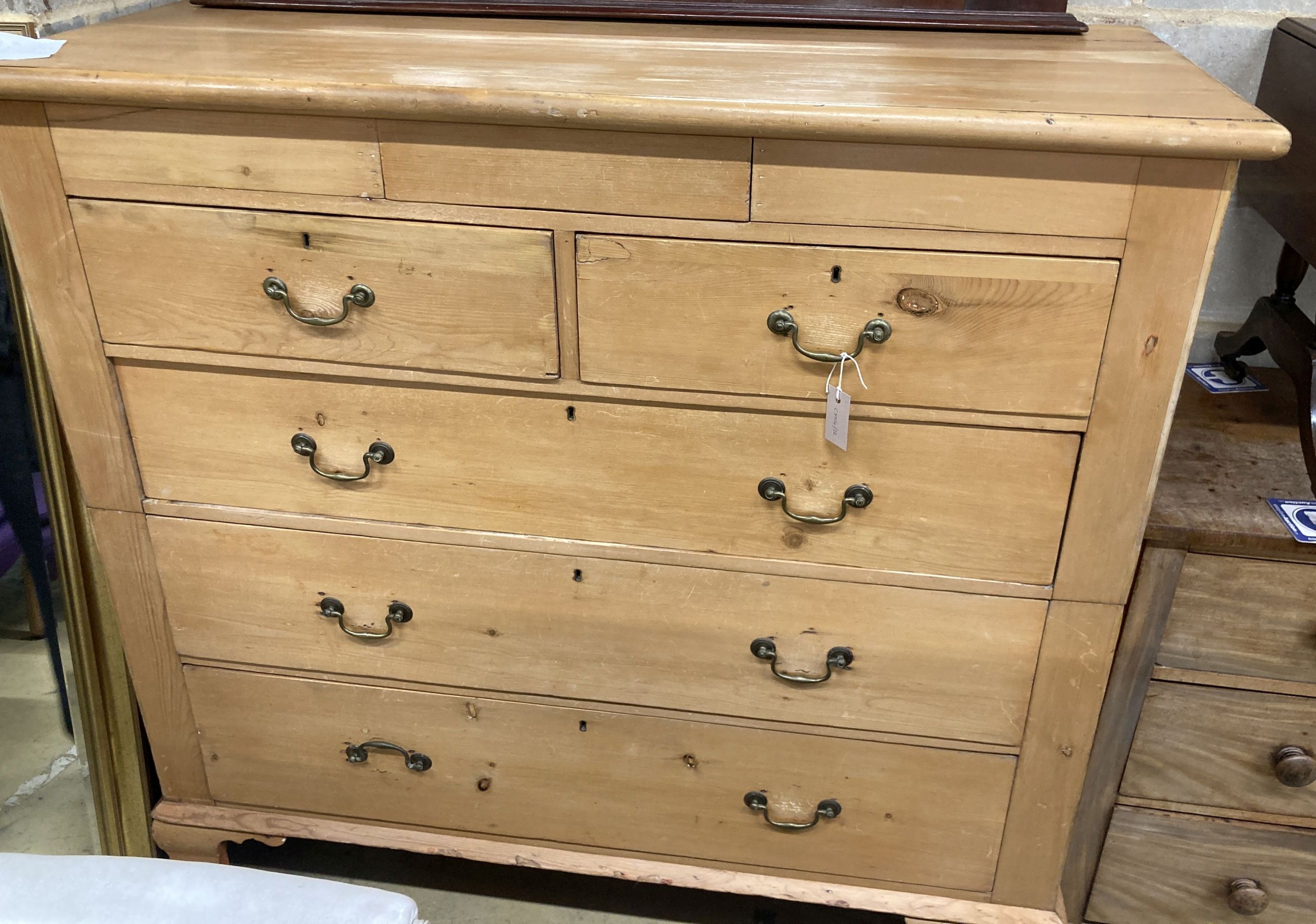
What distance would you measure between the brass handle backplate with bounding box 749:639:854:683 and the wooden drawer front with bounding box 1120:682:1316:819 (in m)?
0.38

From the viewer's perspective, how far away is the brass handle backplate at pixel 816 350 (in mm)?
991

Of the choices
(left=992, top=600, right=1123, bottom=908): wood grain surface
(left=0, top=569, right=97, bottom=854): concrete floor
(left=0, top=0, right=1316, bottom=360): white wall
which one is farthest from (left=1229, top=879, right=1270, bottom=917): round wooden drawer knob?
(left=0, top=569, right=97, bottom=854): concrete floor

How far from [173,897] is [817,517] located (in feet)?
2.27

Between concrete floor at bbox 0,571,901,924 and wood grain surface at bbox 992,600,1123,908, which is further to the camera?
concrete floor at bbox 0,571,901,924

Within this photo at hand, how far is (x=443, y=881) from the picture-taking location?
158 cm

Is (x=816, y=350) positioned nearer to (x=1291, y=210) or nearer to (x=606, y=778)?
(x=606, y=778)

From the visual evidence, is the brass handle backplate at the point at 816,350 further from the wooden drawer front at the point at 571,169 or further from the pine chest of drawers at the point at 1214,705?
the pine chest of drawers at the point at 1214,705

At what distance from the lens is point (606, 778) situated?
1.32m

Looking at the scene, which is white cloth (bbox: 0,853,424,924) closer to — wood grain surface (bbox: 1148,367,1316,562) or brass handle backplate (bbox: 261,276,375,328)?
brass handle backplate (bbox: 261,276,375,328)

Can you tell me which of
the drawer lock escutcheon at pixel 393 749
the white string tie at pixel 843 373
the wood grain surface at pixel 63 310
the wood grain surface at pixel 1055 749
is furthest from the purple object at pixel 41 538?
the wood grain surface at pixel 1055 749

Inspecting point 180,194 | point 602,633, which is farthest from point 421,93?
point 602,633

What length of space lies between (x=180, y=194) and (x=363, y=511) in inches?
15.4

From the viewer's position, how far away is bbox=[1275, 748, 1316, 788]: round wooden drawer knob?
4.03 ft

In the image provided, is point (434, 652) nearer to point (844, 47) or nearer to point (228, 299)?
point (228, 299)
